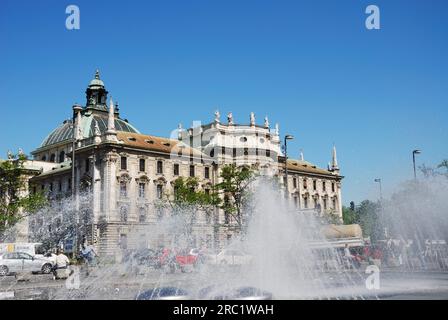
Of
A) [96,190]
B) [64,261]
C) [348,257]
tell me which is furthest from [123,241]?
[64,261]

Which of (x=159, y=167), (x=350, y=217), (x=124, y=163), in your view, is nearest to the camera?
(x=124, y=163)

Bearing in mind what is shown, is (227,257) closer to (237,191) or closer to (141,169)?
(237,191)

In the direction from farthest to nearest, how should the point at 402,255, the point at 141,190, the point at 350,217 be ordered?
the point at 350,217, the point at 141,190, the point at 402,255

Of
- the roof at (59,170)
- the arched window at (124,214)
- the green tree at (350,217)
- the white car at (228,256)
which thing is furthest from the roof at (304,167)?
the white car at (228,256)

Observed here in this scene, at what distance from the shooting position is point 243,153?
278 ft

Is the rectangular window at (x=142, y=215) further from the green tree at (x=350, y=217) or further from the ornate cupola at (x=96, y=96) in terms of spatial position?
the green tree at (x=350, y=217)

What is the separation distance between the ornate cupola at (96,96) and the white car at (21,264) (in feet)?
222

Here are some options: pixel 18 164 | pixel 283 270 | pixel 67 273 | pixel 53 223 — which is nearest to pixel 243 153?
pixel 53 223

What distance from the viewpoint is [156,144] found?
258 ft

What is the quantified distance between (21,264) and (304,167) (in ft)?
234

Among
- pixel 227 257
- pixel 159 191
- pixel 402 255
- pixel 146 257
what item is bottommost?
pixel 402 255

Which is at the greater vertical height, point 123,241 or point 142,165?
point 142,165

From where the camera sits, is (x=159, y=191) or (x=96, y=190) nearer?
(x=96, y=190)
